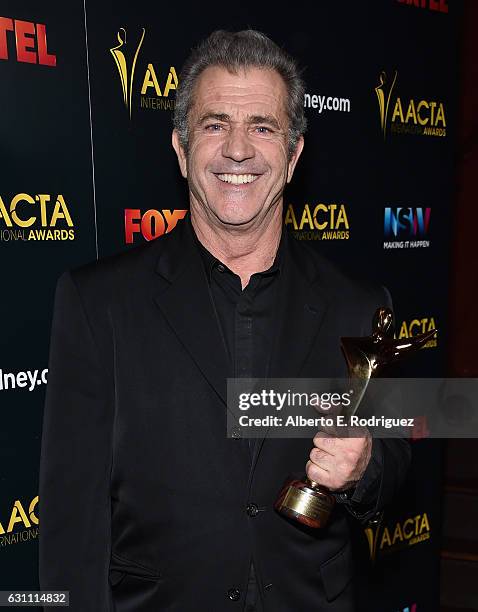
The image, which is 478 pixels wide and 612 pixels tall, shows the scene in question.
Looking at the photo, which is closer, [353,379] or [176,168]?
[353,379]

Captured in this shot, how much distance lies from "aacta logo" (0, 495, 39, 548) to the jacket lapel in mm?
999

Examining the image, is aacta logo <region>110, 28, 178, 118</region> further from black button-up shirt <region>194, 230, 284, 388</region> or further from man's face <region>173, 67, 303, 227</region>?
black button-up shirt <region>194, 230, 284, 388</region>

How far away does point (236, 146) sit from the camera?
1.71 m

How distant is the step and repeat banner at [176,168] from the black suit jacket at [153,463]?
16.1 inches

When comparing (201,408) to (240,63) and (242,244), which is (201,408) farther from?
(240,63)

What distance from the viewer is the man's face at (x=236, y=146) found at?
1717mm

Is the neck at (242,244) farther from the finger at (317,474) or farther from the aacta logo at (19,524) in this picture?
the aacta logo at (19,524)

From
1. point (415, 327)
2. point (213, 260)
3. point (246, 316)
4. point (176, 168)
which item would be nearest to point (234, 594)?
point (246, 316)

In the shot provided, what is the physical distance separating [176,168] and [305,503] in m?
1.40

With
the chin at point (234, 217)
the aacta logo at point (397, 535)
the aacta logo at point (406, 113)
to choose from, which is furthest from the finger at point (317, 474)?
the aacta logo at point (406, 113)

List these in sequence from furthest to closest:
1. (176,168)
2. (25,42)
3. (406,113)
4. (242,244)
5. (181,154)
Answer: (406,113)
(176,168)
(25,42)
(181,154)
(242,244)

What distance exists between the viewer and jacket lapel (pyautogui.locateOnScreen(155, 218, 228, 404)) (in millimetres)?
1649

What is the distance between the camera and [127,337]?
5.42 ft

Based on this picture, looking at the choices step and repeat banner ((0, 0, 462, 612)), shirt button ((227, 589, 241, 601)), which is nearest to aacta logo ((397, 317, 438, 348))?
step and repeat banner ((0, 0, 462, 612))
